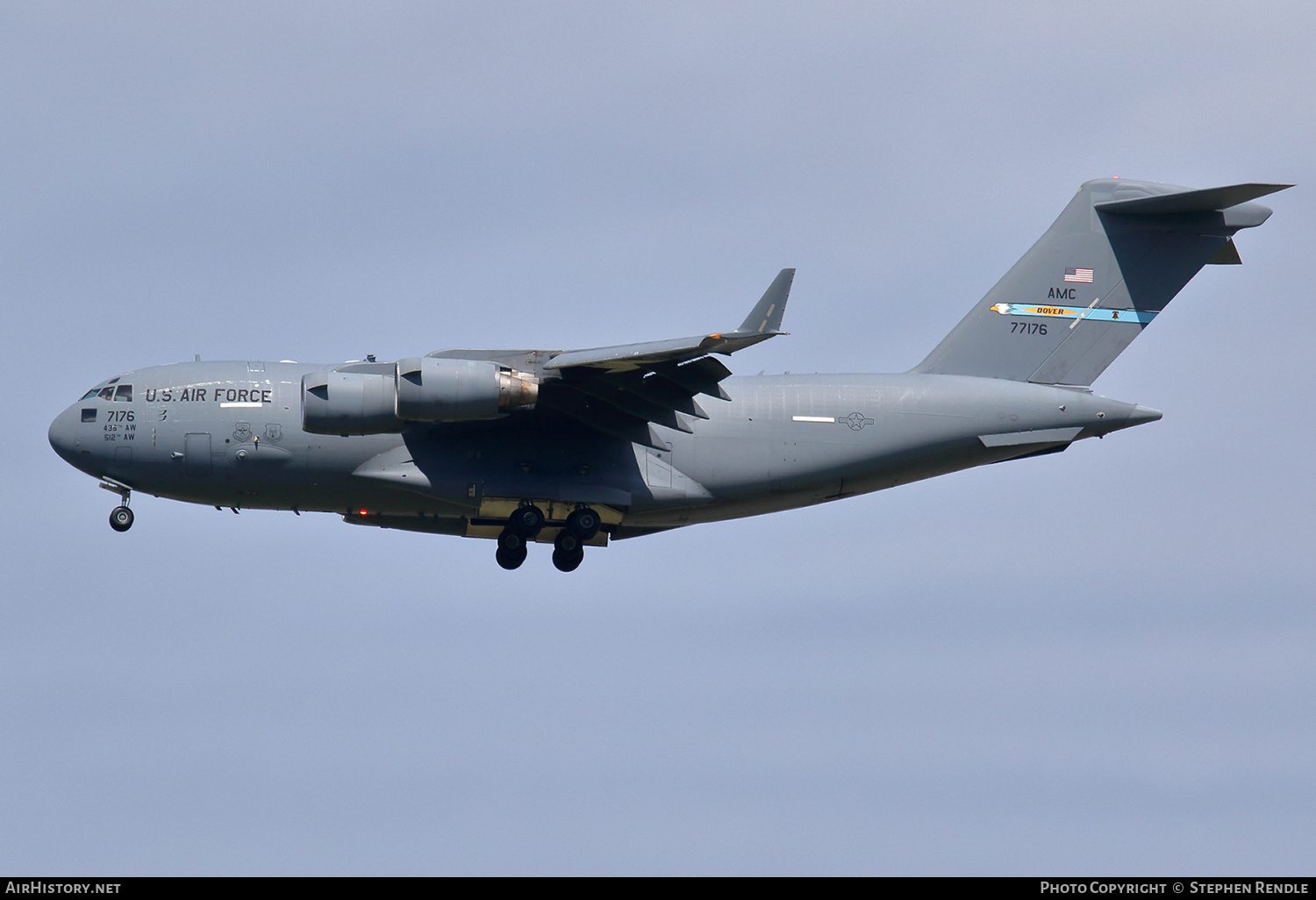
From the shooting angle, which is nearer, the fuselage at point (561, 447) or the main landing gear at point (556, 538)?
the fuselage at point (561, 447)

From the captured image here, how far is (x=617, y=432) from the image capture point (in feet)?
70.4

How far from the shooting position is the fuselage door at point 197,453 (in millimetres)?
20922

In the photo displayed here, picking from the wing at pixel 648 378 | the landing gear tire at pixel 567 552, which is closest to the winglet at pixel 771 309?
the wing at pixel 648 378

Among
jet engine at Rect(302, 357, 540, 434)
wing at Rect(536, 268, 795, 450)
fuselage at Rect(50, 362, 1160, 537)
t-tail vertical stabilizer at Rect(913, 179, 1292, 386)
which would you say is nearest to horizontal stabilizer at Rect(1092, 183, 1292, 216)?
t-tail vertical stabilizer at Rect(913, 179, 1292, 386)

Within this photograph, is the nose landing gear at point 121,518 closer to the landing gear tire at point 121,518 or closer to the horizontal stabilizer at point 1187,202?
the landing gear tire at point 121,518

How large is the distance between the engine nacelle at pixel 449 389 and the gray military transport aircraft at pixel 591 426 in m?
0.02

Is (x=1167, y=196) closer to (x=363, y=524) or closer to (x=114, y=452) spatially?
(x=363, y=524)

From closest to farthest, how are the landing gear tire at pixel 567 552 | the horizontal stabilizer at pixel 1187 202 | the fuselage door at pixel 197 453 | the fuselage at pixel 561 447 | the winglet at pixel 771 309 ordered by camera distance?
the winglet at pixel 771 309 < the fuselage door at pixel 197 453 < the fuselage at pixel 561 447 < the landing gear tire at pixel 567 552 < the horizontal stabilizer at pixel 1187 202

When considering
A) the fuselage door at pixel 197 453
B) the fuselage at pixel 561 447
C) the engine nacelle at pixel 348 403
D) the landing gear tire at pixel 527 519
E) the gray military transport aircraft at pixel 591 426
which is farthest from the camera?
the landing gear tire at pixel 527 519

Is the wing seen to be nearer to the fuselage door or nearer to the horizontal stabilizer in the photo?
the fuselage door

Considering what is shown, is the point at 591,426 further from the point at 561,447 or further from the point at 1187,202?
the point at 1187,202

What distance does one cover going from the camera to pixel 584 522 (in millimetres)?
21750
